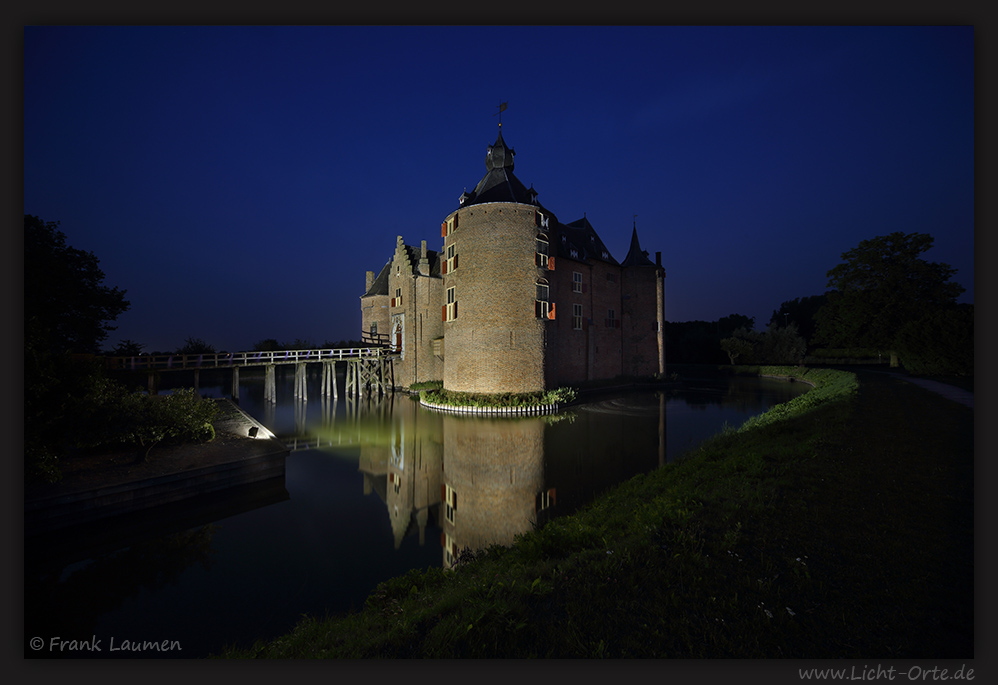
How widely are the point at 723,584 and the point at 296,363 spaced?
881 inches

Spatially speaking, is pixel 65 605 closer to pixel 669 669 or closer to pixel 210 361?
pixel 669 669

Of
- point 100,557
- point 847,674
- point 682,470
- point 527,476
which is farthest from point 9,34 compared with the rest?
point 682,470

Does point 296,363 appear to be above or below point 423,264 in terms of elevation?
below

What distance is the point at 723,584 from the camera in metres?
2.97

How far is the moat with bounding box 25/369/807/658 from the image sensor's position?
14.2ft

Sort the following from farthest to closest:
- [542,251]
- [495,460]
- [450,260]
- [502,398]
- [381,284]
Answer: [381,284] → [450,260] → [542,251] → [502,398] → [495,460]

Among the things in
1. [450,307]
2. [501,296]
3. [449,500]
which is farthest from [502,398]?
[449,500]

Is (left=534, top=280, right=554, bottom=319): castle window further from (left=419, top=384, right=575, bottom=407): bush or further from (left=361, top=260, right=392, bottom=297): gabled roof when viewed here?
(left=361, top=260, right=392, bottom=297): gabled roof

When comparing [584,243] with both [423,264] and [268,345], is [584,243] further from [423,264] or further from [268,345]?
[268,345]

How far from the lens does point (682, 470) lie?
275 inches

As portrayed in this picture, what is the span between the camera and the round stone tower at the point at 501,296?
18.2 meters

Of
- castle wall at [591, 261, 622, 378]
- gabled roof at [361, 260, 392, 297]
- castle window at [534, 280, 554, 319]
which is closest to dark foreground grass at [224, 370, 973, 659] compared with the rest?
castle window at [534, 280, 554, 319]

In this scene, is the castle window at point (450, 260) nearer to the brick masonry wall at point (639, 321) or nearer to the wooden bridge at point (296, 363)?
the wooden bridge at point (296, 363)

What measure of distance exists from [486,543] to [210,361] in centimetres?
A: 1837
